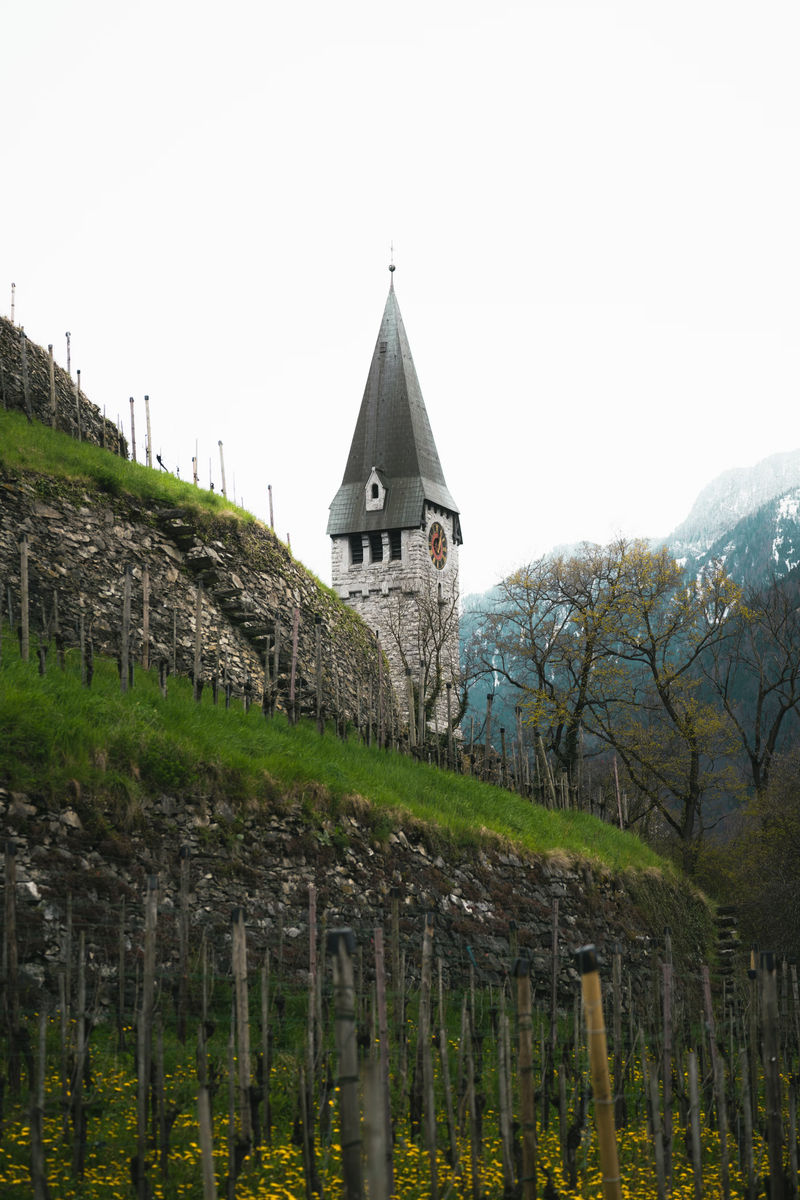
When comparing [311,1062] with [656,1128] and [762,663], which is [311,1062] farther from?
[762,663]

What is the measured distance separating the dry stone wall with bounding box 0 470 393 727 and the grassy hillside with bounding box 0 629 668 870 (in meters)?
2.24

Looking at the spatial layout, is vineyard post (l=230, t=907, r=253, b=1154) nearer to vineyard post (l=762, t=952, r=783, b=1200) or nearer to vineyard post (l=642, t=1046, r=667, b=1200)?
vineyard post (l=642, t=1046, r=667, b=1200)

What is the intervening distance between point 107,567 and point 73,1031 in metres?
13.5

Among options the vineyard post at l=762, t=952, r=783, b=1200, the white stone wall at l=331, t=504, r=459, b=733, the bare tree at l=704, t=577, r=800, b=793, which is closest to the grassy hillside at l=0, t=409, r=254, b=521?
the bare tree at l=704, t=577, r=800, b=793

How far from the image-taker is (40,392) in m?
28.7

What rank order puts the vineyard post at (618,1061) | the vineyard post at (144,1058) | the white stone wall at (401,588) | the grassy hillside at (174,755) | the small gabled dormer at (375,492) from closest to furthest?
the vineyard post at (144,1058) < the vineyard post at (618,1061) < the grassy hillside at (174,755) < the white stone wall at (401,588) < the small gabled dormer at (375,492)

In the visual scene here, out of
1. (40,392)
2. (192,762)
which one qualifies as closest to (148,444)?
(40,392)

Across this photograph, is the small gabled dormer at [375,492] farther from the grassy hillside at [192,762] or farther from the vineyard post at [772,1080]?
the vineyard post at [772,1080]

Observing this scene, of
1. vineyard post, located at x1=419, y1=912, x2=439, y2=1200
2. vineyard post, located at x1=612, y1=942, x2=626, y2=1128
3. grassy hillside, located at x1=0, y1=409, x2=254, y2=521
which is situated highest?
grassy hillside, located at x1=0, y1=409, x2=254, y2=521

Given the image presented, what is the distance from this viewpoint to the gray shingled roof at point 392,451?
52.9 metres

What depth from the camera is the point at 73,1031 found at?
1154cm

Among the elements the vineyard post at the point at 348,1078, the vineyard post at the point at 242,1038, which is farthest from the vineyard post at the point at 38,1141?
the vineyard post at the point at 348,1078

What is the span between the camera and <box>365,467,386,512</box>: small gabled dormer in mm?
53297

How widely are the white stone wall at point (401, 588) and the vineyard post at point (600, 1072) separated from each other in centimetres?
4213
